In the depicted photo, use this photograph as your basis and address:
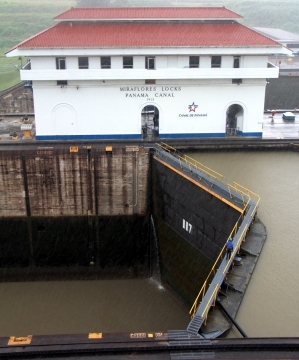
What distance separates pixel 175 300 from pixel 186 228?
2497mm

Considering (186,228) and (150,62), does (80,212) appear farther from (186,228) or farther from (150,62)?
(150,62)

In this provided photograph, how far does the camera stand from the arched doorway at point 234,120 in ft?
72.3

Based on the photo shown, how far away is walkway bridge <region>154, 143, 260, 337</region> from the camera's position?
9477 millimetres

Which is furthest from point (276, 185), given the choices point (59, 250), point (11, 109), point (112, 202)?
point (11, 109)

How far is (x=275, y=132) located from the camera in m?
22.5

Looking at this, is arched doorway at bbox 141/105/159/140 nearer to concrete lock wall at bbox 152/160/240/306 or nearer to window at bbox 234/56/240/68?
concrete lock wall at bbox 152/160/240/306

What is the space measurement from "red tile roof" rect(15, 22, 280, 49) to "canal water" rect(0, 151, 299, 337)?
4917 mm

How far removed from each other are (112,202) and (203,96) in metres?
6.55

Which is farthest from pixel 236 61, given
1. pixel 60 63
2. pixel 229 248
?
pixel 229 248

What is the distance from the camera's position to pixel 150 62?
20812mm

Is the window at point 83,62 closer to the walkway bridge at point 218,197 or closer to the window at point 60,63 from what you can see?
the window at point 60,63

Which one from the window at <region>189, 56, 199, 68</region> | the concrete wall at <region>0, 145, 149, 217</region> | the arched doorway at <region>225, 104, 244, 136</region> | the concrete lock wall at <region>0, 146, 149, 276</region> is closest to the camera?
the concrete wall at <region>0, 145, 149, 217</region>

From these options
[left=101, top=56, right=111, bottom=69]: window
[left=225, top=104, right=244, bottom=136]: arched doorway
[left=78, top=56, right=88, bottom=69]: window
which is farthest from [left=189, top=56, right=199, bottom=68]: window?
[left=78, top=56, right=88, bottom=69]: window

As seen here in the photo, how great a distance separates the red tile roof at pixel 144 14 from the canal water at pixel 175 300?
6.83 meters
